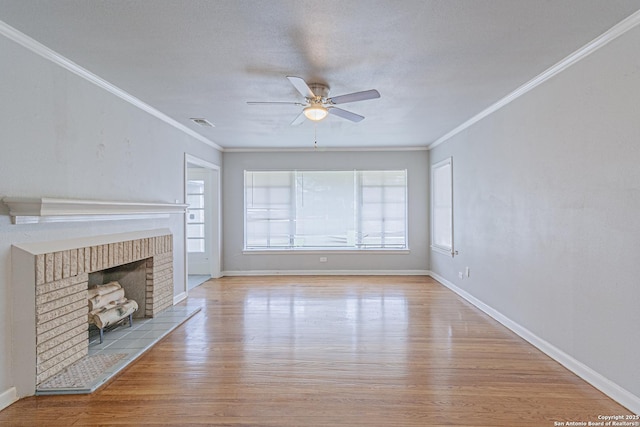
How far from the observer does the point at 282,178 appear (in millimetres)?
6895

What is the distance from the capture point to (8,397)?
2.32 meters

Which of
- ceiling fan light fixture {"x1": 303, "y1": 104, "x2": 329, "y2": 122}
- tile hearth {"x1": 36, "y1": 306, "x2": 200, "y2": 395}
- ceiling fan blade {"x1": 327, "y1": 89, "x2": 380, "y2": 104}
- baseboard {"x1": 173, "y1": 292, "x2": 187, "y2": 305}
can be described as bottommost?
tile hearth {"x1": 36, "y1": 306, "x2": 200, "y2": 395}

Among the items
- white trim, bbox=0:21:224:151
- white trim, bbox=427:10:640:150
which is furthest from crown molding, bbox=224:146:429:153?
white trim, bbox=427:10:640:150

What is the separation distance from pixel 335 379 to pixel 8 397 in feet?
7.44

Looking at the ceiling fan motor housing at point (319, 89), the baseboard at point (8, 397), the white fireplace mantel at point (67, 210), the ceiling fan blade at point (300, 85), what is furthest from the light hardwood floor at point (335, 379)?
the ceiling fan motor housing at point (319, 89)

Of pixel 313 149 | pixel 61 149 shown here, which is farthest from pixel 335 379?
pixel 313 149

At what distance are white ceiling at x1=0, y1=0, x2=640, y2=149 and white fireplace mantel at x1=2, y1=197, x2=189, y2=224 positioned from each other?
1.17 metres

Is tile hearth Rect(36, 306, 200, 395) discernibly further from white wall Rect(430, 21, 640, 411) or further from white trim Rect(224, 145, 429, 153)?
white wall Rect(430, 21, 640, 411)

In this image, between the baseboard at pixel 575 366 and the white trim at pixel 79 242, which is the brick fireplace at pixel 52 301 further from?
the baseboard at pixel 575 366

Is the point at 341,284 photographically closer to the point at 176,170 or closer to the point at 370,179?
the point at 370,179

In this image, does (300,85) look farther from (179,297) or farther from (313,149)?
(313,149)

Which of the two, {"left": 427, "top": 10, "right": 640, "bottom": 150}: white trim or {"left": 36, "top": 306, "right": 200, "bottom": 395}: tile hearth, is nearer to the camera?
{"left": 427, "top": 10, "right": 640, "bottom": 150}: white trim

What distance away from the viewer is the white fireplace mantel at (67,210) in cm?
229

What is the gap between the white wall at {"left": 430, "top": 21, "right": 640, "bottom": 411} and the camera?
7.36 ft
